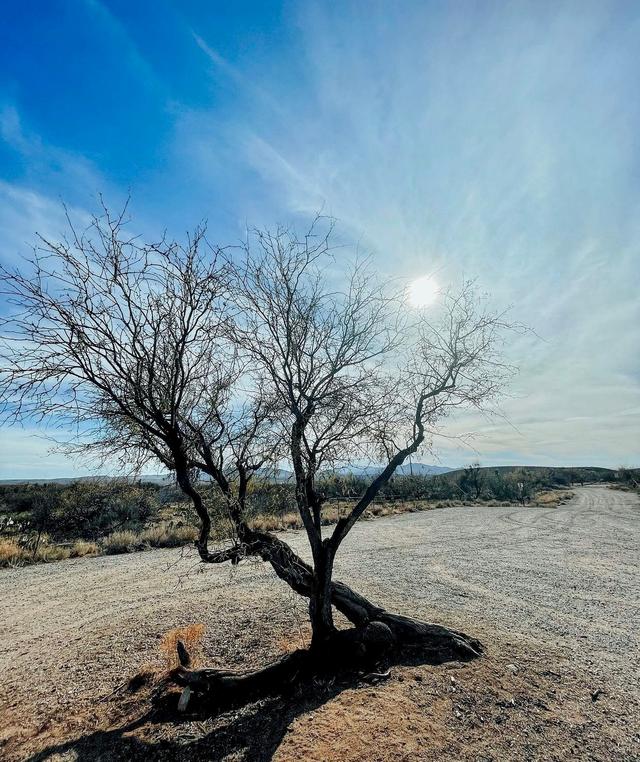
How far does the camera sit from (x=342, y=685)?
4492 mm

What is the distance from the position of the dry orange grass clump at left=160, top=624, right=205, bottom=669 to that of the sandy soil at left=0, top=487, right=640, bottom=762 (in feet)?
0.56

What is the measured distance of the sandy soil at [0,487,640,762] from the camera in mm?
3656

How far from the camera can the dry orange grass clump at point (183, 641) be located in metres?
5.61

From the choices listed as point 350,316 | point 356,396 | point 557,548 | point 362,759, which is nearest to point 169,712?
point 362,759

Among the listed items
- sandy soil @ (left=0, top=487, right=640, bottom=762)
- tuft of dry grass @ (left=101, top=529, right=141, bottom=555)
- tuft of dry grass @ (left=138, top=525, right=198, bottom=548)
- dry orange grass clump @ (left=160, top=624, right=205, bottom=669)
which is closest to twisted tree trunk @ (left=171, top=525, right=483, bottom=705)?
sandy soil @ (left=0, top=487, right=640, bottom=762)

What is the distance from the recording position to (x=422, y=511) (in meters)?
29.4

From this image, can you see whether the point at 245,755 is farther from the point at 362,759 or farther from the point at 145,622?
the point at 145,622

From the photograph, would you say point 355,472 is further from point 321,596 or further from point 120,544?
point 120,544

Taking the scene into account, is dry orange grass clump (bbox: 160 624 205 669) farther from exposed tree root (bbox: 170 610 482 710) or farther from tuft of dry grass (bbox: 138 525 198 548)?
tuft of dry grass (bbox: 138 525 198 548)

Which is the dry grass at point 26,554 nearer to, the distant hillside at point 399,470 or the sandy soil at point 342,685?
the sandy soil at point 342,685

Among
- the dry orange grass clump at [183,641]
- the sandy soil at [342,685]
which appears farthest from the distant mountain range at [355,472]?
the dry orange grass clump at [183,641]

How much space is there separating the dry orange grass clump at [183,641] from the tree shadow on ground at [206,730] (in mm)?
950

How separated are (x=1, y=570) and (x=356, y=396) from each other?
1378cm

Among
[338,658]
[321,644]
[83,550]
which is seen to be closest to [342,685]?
[338,658]
